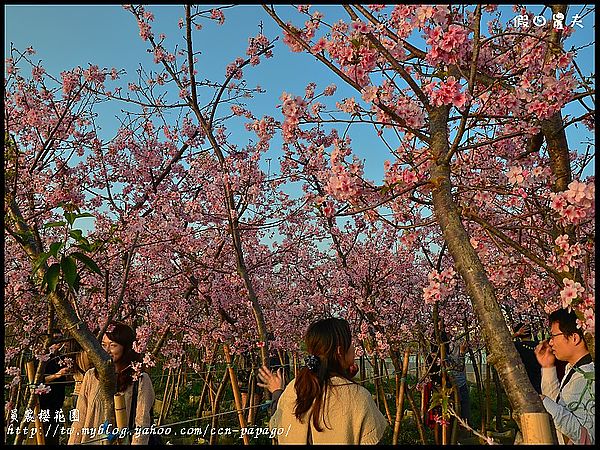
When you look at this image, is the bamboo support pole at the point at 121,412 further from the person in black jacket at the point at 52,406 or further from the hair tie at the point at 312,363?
the person in black jacket at the point at 52,406

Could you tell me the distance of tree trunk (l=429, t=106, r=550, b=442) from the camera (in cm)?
209

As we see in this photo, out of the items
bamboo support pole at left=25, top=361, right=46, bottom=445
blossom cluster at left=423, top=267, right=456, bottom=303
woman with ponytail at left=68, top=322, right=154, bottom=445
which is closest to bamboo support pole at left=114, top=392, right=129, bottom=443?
woman with ponytail at left=68, top=322, right=154, bottom=445

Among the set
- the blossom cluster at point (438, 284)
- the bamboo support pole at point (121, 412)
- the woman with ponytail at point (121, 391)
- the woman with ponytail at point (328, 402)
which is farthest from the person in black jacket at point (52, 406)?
the blossom cluster at point (438, 284)

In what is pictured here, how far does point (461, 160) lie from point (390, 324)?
3.00m

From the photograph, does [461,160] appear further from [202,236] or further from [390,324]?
[202,236]

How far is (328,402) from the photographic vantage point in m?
2.31

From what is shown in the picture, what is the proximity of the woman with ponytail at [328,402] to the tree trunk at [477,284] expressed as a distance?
1.98 feet

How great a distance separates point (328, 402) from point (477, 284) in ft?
2.86

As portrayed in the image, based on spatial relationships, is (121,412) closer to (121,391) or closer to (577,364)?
(121,391)

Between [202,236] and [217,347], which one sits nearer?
[202,236]

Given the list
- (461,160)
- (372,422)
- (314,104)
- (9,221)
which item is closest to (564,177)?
(461,160)

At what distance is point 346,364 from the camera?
2.41m

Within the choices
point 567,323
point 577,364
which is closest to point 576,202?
point 567,323

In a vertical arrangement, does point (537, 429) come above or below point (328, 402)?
below
